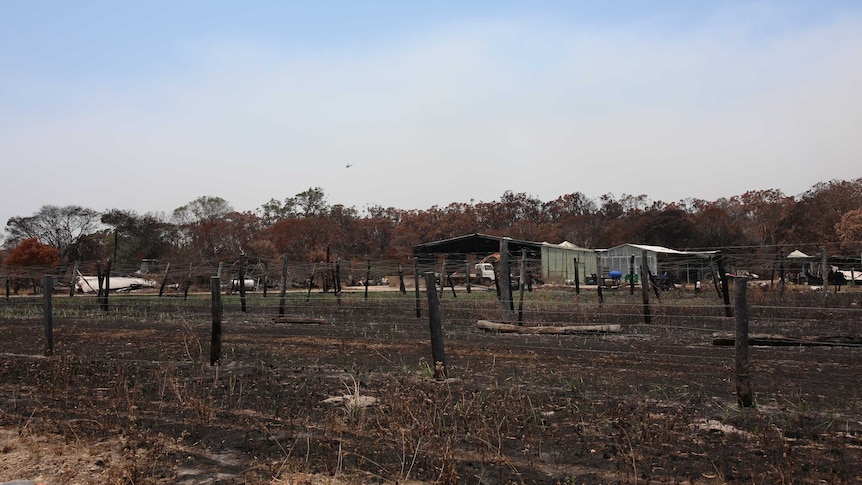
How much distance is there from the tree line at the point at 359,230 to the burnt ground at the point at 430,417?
120 ft

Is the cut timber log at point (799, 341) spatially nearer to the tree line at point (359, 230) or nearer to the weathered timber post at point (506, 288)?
the weathered timber post at point (506, 288)

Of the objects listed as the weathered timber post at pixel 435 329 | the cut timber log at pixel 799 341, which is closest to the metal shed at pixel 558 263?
the cut timber log at pixel 799 341

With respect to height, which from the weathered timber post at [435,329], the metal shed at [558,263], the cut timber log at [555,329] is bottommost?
the cut timber log at [555,329]

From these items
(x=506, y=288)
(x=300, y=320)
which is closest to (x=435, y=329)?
(x=506, y=288)

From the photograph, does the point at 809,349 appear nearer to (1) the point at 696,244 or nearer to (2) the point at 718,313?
(2) the point at 718,313

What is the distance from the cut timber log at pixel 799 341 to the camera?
32.1 feet

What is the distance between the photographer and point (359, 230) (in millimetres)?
69312

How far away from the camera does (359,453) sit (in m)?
4.80

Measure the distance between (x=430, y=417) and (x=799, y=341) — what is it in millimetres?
7199

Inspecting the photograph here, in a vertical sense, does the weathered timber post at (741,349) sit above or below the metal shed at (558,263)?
below

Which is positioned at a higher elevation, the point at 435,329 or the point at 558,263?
the point at 558,263

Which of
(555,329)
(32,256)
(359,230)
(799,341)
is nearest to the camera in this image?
(799,341)

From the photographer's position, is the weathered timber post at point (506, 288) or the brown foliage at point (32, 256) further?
the brown foliage at point (32, 256)

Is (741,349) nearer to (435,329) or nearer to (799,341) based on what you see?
(435,329)
